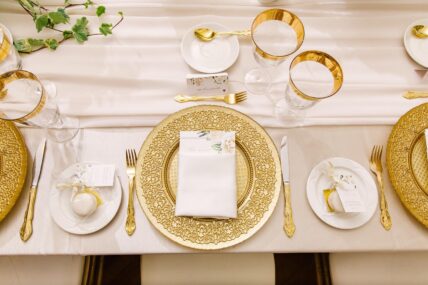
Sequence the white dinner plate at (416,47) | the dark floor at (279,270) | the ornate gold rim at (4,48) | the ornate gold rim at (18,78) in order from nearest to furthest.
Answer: the ornate gold rim at (18,78) < the ornate gold rim at (4,48) < the white dinner plate at (416,47) < the dark floor at (279,270)

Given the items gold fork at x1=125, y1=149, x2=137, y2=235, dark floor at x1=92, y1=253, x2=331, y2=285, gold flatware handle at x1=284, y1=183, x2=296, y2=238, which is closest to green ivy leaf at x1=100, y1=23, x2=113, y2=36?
gold fork at x1=125, y1=149, x2=137, y2=235

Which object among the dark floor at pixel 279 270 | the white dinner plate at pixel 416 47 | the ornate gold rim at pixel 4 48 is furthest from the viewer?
the dark floor at pixel 279 270

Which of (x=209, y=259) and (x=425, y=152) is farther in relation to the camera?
(x=209, y=259)

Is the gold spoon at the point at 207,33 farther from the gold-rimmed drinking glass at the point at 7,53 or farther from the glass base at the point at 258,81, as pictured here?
the gold-rimmed drinking glass at the point at 7,53

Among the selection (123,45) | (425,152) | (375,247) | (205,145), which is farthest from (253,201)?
(123,45)

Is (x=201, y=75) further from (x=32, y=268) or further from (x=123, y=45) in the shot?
(x=32, y=268)

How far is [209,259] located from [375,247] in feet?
1.42

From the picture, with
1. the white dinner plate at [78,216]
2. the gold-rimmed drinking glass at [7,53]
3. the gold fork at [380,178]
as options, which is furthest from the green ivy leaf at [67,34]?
the gold fork at [380,178]

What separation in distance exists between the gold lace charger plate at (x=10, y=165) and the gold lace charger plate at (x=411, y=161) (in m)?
0.83

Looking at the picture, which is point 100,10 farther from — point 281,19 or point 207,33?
point 281,19

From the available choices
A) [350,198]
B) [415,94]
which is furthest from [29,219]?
[415,94]

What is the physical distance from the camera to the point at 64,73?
33.5 inches

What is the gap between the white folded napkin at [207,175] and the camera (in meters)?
0.69

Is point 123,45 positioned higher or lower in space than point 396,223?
higher
